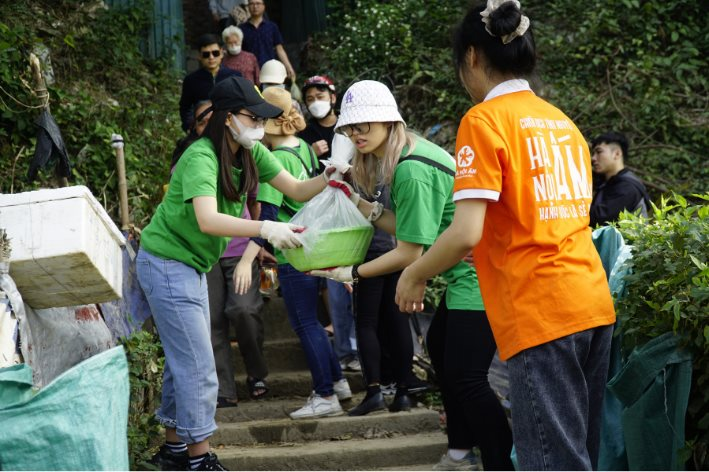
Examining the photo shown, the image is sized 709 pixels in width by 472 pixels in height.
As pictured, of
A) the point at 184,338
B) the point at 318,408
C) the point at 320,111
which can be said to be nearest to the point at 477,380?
the point at 184,338

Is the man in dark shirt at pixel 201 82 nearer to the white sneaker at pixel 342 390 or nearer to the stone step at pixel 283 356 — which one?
the stone step at pixel 283 356

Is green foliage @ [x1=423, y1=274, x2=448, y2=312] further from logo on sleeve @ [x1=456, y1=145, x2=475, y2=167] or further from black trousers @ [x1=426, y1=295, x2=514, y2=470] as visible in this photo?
logo on sleeve @ [x1=456, y1=145, x2=475, y2=167]

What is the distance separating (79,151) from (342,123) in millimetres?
4732

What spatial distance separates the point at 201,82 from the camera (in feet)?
28.8

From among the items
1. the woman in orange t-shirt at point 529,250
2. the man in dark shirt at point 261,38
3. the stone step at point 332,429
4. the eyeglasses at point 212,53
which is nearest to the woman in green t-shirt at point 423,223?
the woman in orange t-shirt at point 529,250

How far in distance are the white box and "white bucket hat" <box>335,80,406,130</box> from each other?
1.19m

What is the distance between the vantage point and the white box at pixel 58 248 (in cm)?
408

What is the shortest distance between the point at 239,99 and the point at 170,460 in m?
1.90

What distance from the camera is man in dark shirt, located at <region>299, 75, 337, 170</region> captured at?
7582 millimetres

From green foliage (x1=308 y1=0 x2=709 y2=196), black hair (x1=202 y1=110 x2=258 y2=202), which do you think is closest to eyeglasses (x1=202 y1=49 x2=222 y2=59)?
green foliage (x1=308 y1=0 x2=709 y2=196)

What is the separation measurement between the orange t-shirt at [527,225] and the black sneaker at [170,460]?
2424mm

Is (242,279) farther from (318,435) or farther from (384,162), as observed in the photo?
(318,435)

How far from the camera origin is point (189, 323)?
4.75 meters

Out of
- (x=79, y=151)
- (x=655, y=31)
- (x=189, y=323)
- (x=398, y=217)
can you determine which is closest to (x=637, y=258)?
(x=398, y=217)
